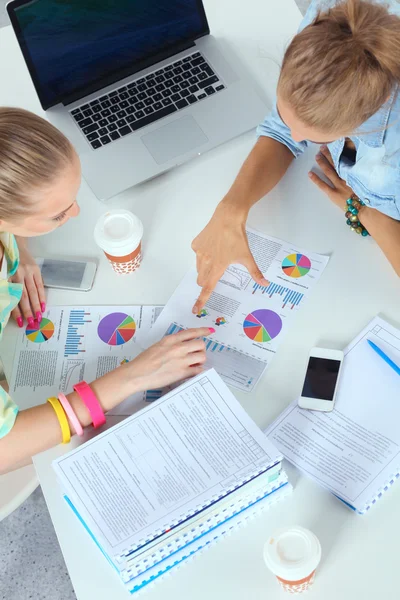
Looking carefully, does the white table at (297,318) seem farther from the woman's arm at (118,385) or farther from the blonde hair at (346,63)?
the blonde hair at (346,63)

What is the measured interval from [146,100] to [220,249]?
0.41 metres

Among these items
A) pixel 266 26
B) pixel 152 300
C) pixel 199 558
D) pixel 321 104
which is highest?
pixel 321 104

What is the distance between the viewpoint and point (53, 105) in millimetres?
1415

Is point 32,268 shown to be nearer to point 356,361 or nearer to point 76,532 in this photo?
point 76,532

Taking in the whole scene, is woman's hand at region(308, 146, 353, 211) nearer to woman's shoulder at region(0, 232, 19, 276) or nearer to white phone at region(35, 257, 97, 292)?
white phone at region(35, 257, 97, 292)

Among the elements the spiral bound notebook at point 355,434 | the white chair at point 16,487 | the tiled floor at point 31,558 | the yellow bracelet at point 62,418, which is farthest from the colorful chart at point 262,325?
the tiled floor at point 31,558

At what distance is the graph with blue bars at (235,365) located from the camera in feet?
3.71

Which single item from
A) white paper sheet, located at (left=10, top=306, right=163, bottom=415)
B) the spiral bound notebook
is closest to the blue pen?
the spiral bound notebook

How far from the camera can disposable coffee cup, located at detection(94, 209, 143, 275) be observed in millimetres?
1185

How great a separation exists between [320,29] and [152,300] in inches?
21.4

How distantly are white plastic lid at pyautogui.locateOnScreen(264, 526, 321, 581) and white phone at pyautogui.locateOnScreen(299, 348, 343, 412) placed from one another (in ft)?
0.75

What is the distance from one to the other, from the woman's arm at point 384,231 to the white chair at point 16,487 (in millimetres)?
743

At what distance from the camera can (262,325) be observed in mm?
1179

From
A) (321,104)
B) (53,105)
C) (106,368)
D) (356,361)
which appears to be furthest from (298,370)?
(53,105)
